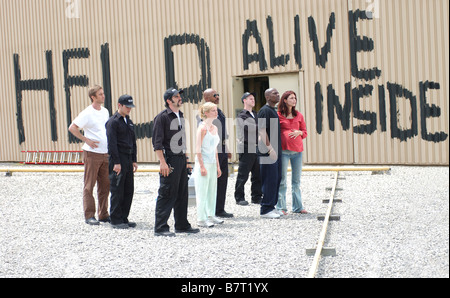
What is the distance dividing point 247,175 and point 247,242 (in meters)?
2.84

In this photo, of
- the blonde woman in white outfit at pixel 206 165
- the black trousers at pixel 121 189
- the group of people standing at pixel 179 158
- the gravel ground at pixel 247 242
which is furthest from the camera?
the black trousers at pixel 121 189

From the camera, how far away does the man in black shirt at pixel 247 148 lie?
846cm

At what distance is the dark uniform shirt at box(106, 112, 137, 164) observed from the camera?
729 centimetres

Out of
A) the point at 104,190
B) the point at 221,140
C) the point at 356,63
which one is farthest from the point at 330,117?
the point at 104,190

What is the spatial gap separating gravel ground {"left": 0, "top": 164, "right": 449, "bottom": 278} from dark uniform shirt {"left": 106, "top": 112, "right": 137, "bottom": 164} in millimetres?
954

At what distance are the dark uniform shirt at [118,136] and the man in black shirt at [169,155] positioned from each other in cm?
76

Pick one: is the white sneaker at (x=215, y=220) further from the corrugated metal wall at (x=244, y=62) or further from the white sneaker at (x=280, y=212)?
the corrugated metal wall at (x=244, y=62)

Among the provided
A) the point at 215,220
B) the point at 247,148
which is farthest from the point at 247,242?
the point at 247,148

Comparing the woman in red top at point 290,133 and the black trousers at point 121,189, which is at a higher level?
the woman in red top at point 290,133

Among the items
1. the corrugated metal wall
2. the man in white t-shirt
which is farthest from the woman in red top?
the corrugated metal wall

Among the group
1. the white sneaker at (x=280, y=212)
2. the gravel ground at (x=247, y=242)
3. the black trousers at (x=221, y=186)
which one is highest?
the black trousers at (x=221, y=186)

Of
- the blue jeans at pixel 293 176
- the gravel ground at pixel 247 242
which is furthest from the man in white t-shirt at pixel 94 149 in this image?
A: the blue jeans at pixel 293 176

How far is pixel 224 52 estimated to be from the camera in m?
15.4

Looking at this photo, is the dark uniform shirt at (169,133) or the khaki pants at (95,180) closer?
the dark uniform shirt at (169,133)
